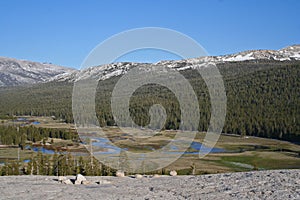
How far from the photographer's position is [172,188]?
69.0 feet

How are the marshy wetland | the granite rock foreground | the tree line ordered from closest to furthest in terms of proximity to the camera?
the granite rock foreground < the marshy wetland < the tree line

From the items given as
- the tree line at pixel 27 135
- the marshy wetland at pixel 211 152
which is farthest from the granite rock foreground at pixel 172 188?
the tree line at pixel 27 135

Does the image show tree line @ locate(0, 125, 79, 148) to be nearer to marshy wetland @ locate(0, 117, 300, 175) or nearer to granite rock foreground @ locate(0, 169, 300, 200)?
marshy wetland @ locate(0, 117, 300, 175)

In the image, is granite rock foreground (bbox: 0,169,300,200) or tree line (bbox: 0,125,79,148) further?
tree line (bbox: 0,125,79,148)

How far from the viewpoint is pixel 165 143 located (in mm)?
101000

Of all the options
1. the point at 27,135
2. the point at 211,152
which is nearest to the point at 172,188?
the point at 211,152

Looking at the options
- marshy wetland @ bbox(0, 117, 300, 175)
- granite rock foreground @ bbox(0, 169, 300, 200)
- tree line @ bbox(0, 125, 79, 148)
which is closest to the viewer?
granite rock foreground @ bbox(0, 169, 300, 200)

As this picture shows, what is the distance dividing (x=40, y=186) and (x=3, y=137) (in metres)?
83.1

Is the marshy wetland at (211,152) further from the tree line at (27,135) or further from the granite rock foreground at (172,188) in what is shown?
the granite rock foreground at (172,188)

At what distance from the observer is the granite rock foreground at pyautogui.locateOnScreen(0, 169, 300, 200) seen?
18.8 m

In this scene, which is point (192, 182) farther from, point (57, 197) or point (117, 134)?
point (117, 134)

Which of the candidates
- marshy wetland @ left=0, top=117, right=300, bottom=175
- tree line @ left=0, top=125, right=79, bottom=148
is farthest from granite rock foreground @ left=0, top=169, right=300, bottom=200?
tree line @ left=0, top=125, right=79, bottom=148

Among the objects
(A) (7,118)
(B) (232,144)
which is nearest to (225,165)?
(B) (232,144)

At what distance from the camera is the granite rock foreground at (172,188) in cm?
1881
